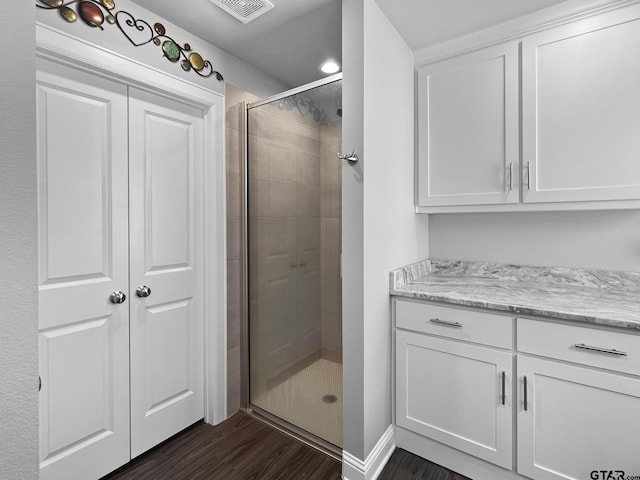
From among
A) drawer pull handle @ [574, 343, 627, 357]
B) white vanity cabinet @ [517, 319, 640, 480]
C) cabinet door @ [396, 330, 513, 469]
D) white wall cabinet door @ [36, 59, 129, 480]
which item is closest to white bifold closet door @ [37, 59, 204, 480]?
white wall cabinet door @ [36, 59, 129, 480]

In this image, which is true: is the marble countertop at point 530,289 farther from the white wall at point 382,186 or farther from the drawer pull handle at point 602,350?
the white wall at point 382,186

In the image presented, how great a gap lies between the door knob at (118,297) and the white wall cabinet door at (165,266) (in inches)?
2.4

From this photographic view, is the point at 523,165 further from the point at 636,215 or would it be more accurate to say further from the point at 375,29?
the point at 375,29

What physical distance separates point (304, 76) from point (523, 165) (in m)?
1.64

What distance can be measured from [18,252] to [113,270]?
1.11 metres

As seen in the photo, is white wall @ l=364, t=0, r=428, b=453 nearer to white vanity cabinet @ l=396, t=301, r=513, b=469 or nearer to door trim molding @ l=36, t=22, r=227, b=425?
white vanity cabinet @ l=396, t=301, r=513, b=469

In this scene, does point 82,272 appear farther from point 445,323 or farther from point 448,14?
point 448,14

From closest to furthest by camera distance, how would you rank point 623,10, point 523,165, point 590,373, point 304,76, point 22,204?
point 22,204 < point 590,373 < point 623,10 < point 523,165 < point 304,76

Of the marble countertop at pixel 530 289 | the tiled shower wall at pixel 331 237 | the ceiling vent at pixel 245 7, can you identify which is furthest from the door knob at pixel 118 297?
the ceiling vent at pixel 245 7

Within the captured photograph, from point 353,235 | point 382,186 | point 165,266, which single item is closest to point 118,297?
point 165,266

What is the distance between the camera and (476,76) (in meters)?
1.84

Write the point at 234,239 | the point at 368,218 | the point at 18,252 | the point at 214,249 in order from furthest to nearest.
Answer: the point at 234,239
the point at 214,249
the point at 368,218
the point at 18,252

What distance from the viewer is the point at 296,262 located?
6.64ft

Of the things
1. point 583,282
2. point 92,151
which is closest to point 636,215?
point 583,282
